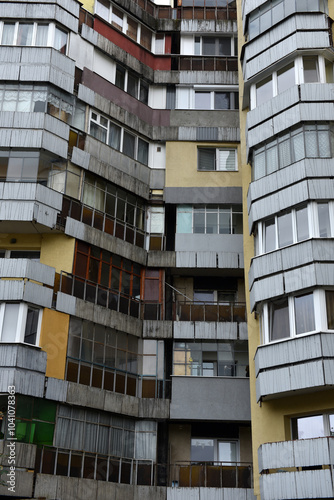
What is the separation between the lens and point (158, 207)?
1291 inches

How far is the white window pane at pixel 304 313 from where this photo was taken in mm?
22797

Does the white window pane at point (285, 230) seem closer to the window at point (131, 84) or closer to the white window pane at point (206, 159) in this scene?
the white window pane at point (206, 159)

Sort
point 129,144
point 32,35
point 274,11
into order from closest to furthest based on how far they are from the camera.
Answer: point 274,11 < point 32,35 < point 129,144

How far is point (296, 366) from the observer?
2250 cm

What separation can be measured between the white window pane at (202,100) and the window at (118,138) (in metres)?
3.90

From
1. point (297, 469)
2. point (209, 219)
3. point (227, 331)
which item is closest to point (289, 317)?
point (297, 469)

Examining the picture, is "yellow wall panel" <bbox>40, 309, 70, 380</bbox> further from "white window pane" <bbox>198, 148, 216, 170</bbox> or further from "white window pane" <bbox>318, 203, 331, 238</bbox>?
"white window pane" <bbox>198, 148, 216, 170</bbox>

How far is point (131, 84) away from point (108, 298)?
12287 millimetres

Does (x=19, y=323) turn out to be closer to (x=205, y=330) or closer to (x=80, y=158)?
(x=80, y=158)

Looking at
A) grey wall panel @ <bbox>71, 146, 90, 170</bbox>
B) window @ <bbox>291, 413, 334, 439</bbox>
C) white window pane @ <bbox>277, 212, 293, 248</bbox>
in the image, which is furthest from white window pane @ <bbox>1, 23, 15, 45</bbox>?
window @ <bbox>291, 413, 334, 439</bbox>

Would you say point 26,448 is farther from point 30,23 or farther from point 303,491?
point 30,23

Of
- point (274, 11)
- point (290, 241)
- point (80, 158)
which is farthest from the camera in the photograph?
point (80, 158)

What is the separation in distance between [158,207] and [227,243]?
3.99m

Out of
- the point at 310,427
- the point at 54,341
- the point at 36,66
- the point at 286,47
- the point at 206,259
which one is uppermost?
the point at 36,66
